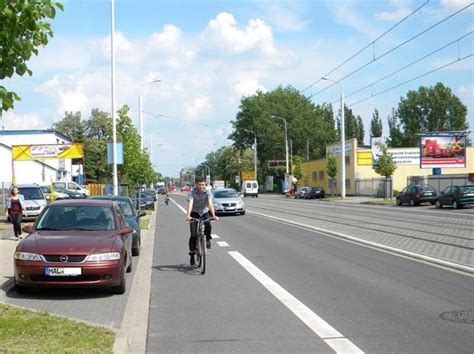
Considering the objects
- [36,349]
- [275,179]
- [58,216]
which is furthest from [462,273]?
[275,179]

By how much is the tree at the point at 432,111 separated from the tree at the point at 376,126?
1340 cm

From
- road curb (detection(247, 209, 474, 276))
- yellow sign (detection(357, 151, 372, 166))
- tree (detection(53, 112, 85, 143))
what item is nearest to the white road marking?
road curb (detection(247, 209, 474, 276))

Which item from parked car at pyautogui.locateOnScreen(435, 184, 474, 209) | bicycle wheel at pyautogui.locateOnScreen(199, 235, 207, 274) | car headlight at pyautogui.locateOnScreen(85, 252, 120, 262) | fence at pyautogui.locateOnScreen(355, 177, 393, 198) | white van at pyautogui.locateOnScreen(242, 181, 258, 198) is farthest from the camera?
white van at pyautogui.locateOnScreen(242, 181, 258, 198)

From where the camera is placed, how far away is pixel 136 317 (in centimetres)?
789

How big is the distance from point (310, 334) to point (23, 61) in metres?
4.04

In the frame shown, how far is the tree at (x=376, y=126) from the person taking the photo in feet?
416

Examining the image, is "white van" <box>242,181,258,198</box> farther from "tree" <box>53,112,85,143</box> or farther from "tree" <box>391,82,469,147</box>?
"tree" <box>391,82,469,147</box>

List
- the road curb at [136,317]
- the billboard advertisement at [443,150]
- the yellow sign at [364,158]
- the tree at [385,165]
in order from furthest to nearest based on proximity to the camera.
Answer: the yellow sign at [364,158], the billboard advertisement at [443,150], the tree at [385,165], the road curb at [136,317]

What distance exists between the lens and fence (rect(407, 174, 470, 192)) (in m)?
60.2

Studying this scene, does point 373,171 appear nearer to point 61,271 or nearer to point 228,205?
point 228,205

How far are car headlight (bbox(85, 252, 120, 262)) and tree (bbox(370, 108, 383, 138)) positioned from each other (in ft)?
398

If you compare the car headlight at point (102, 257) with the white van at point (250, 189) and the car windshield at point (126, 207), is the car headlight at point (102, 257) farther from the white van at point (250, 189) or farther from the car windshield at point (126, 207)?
the white van at point (250, 189)

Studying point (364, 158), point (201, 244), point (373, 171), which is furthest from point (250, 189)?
point (201, 244)

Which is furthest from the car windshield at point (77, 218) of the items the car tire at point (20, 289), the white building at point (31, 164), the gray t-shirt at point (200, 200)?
the white building at point (31, 164)
